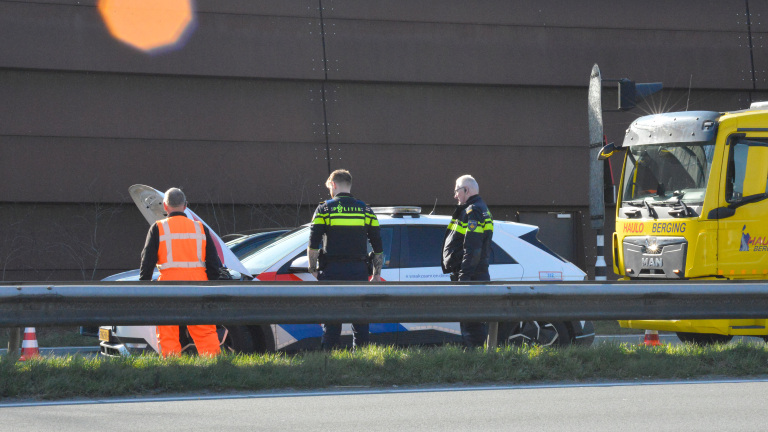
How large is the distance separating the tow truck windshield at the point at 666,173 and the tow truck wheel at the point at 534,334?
10.5 ft

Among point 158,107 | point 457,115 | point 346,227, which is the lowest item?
point 346,227

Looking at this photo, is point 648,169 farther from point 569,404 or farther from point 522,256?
point 569,404

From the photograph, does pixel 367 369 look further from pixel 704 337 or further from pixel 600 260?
pixel 600 260

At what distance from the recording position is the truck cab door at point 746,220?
1137 cm

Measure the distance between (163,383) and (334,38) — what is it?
11076 millimetres

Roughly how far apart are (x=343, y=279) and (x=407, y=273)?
0.82 metres

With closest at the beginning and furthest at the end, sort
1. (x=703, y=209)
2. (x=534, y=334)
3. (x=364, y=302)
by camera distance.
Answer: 1. (x=364, y=302)
2. (x=534, y=334)
3. (x=703, y=209)

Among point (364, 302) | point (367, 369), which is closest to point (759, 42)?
point (364, 302)

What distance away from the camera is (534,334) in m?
9.36

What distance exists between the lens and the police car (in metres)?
8.78

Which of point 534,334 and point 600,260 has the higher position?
point 600,260

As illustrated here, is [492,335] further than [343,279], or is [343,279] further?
[343,279]

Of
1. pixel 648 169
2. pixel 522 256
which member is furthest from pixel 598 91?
pixel 522 256

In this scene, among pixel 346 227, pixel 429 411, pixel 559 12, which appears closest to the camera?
pixel 429 411
